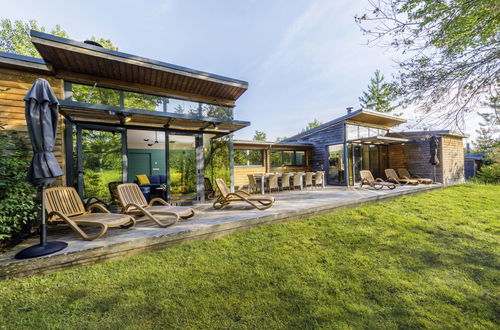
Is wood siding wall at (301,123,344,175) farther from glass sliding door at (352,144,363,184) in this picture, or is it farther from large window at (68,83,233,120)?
large window at (68,83,233,120)

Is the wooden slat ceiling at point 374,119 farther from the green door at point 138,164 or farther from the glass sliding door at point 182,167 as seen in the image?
the green door at point 138,164

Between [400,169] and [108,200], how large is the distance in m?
14.9

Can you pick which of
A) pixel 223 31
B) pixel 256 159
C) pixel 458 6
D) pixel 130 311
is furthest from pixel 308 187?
pixel 223 31

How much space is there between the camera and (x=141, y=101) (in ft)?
20.5

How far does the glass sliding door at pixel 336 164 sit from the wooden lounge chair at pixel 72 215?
10861 millimetres

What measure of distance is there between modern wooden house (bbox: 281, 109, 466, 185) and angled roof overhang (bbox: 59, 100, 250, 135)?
23.5 ft

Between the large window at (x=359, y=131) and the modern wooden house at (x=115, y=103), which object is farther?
the large window at (x=359, y=131)

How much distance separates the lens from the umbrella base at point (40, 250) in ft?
8.75

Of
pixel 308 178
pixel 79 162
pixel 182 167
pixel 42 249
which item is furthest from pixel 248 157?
pixel 42 249

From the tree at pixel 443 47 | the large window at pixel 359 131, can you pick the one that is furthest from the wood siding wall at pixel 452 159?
the tree at pixel 443 47

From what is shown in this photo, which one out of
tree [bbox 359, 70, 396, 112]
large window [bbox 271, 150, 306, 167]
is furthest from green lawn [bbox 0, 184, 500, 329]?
tree [bbox 359, 70, 396, 112]

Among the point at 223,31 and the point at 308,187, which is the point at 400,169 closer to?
the point at 308,187

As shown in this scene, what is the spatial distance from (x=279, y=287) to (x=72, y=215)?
3.86 m

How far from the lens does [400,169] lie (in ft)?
41.3
